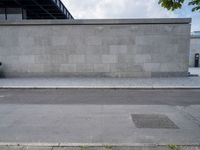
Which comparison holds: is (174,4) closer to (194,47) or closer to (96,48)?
(96,48)

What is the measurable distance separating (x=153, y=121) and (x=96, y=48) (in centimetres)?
851

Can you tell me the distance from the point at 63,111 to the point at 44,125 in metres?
1.18

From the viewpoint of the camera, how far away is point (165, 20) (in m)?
12.4

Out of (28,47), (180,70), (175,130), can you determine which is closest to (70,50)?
(28,47)

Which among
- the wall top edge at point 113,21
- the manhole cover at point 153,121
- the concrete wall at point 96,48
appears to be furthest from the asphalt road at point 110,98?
the wall top edge at point 113,21

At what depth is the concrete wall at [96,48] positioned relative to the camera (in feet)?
41.0

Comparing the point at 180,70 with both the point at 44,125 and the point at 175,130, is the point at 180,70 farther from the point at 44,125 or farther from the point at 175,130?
the point at 44,125

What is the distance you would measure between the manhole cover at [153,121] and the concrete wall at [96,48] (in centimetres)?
753

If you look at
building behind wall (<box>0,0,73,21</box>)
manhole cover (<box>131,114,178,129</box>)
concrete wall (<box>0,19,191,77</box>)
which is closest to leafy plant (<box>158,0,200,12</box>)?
manhole cover (<box>131,114,178,129</box>)

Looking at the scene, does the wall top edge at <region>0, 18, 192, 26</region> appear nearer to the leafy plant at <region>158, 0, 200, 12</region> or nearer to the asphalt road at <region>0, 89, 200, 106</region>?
the asphalt road at <region>0, 89, 200, 106</region>

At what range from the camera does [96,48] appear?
12680 millimetres

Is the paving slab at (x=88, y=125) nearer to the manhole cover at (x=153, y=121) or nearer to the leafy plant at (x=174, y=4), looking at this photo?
the manhole cover at (x=153, y=121)

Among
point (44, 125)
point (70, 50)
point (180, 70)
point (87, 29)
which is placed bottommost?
point (44, 125)

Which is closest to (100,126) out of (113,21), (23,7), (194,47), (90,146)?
(90,146)
